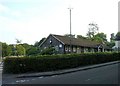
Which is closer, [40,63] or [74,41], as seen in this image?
[40,63]

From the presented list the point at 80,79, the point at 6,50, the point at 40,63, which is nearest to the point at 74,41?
the point at 6,50

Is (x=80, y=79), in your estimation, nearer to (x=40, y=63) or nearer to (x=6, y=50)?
(x=40, y=63)

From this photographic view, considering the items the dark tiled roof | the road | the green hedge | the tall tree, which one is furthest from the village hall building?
the road

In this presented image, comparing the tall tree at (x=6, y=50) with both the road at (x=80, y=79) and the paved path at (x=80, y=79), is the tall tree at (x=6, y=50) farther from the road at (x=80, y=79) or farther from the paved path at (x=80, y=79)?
the road at (x=80, y=79)

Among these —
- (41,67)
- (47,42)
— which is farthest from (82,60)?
(47,42)

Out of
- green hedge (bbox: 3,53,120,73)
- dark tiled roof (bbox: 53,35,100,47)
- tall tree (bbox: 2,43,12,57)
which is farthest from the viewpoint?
tall tree (bbox: 2,43,12,57)

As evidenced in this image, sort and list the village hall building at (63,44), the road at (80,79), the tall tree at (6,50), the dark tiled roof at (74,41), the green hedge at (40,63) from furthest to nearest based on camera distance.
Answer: the tall tree at (6,50) < the dark tiled roof at (74,41) < the village hall building at (63,44) < the green hedge at (40,63) < the road at (80,79)

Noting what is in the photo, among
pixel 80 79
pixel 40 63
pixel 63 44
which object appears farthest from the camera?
pixel 63 44

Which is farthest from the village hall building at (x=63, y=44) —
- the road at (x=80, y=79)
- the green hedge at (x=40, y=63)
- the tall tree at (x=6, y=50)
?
the road at (x=80, y=79)

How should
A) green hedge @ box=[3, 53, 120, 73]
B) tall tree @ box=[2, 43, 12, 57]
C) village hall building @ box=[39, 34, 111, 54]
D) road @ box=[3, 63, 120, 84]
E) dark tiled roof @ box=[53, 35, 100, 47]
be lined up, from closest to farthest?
road @ box=[3, 63, 120, 84] < green hedge @ box=[3, 53, 120, 73] < village hall building @ box=[39, 34, 111, 54] < dark tiled roof @ box=[53, 35, 100, 47] < tall tree @ box=[2, 43, 12, 57]

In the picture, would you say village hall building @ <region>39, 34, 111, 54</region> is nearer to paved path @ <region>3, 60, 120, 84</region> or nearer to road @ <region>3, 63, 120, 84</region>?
paved path @ <region>3, 60, 120, 84</region>

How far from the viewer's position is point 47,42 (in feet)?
246

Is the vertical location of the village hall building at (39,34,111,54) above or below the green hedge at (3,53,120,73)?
above

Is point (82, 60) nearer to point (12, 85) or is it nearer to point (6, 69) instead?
point (6, 69)
